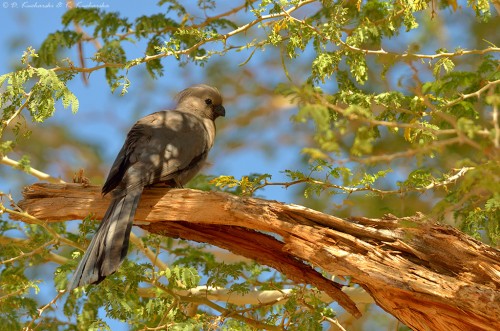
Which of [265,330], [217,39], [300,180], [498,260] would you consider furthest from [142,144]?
[498,260]

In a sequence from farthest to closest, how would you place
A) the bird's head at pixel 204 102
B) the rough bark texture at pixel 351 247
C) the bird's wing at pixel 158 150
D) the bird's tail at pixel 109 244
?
the bird's head at pixel 204 102 < the bird's wing at pixel 158 150 < the bird's tail at pixel 109 244 < the rough bark texture at pixel 351 247

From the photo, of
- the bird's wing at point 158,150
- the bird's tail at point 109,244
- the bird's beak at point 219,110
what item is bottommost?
the bird's tail at point 109,244

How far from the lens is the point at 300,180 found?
400cm

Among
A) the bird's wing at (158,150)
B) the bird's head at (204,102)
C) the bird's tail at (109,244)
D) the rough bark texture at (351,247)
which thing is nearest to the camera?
the rough bark texture at (351,247)

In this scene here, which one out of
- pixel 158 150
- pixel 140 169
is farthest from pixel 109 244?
pixel 158 150

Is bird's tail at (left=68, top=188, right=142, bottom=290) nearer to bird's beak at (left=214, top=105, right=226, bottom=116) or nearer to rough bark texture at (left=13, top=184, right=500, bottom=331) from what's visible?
rough bark texture at (left=13, top=184, right=500, bottom=331)

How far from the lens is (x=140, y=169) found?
4.24 meters

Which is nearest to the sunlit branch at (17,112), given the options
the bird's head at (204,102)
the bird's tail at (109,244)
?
the bird's tail at (109,244)

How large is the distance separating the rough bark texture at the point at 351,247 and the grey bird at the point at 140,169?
15 cm

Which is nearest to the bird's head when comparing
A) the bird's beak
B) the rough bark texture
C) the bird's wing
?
the bird's beak

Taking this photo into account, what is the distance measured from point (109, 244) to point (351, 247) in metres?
1.33

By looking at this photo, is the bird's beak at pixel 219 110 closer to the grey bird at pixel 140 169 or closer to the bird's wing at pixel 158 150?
the grey bird at pixel 140 169

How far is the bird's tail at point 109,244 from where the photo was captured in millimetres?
3828

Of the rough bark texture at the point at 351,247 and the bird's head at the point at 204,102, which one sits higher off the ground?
the bird's head at the point at 204,102
